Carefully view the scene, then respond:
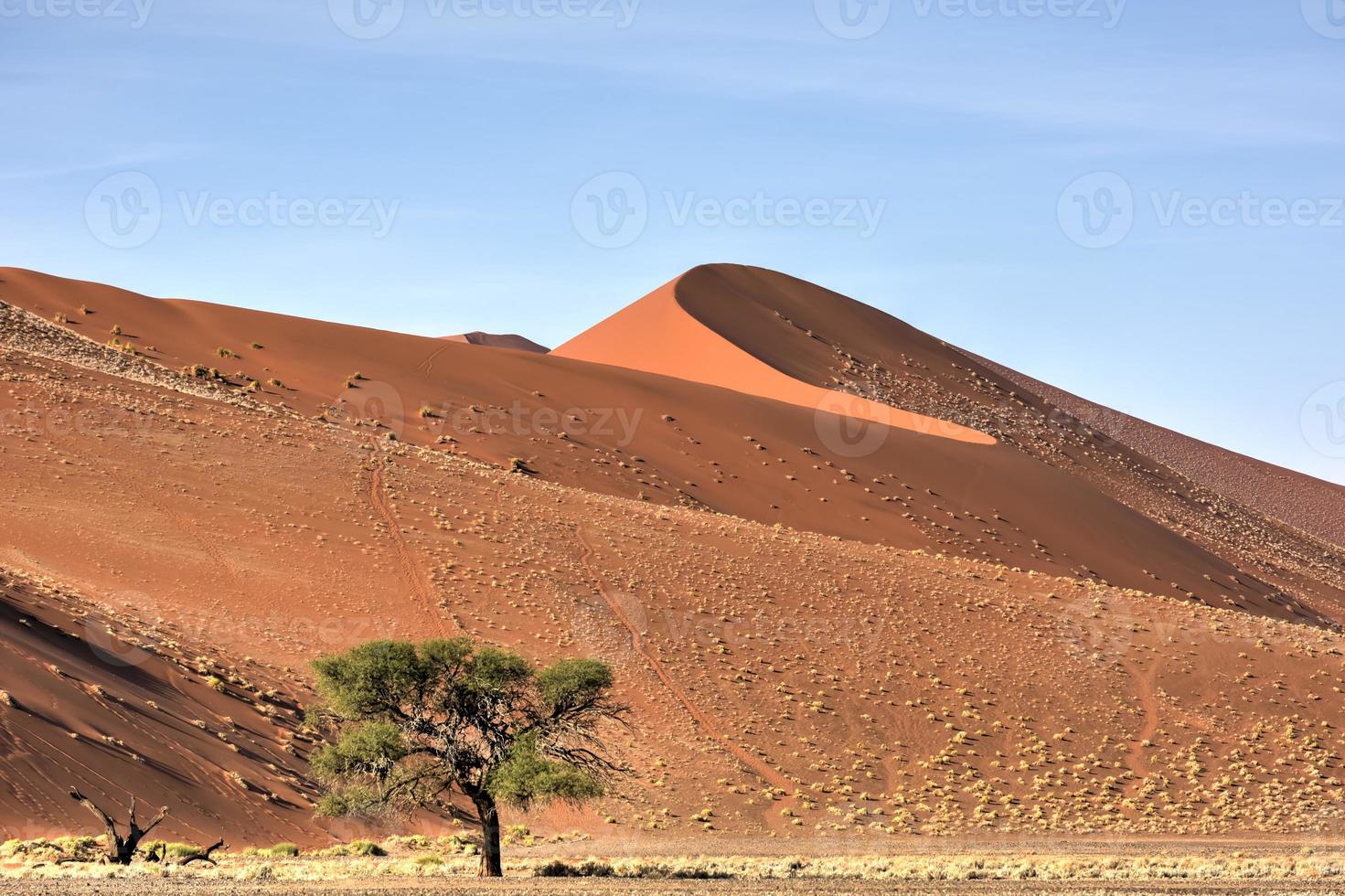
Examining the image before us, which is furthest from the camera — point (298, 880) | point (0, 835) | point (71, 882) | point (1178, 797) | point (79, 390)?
point (79, 390)

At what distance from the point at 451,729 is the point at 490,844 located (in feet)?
6.85

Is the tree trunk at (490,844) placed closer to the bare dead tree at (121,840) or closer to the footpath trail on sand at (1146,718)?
the bare dead tree at (121,840)

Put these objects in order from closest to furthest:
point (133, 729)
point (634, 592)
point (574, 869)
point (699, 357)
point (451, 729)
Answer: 1. point (574, 869)
2. point (451, 729)
3. point (133, 729)
4. point (634, 592)
5. point (699, 357)

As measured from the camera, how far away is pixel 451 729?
21.4 metres

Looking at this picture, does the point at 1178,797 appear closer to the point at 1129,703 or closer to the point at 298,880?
the point at 1129,703

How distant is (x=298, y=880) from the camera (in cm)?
1769

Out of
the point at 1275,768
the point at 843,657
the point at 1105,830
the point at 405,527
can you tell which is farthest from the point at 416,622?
the point at 1275,768

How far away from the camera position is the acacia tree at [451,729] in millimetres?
20656

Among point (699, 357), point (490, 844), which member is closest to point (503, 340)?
point (699, 357)

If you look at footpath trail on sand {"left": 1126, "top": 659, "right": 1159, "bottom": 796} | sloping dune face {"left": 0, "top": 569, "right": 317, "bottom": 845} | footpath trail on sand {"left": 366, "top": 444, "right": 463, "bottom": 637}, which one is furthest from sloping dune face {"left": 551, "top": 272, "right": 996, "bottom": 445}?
sloping dune face {"left": 0, "top": 569, "right": 317, "bottom": 845}

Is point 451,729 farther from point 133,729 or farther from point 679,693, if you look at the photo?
point 679,693

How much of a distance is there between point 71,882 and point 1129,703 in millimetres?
24430

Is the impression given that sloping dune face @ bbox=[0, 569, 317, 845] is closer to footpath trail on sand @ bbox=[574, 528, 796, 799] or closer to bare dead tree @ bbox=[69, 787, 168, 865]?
bare dead tree @ bbox=[69, 787, 168, 865]

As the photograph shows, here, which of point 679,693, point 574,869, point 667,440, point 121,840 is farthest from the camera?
point 667,440
